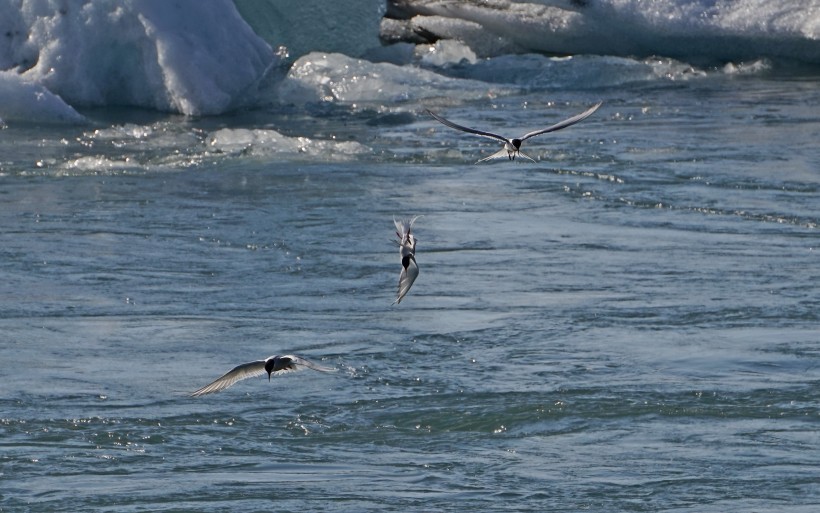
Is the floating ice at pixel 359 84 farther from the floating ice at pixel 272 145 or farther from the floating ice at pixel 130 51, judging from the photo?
the floating ice at pixel 272 145

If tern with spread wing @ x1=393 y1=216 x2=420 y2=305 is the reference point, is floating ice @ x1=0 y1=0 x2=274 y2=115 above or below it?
above

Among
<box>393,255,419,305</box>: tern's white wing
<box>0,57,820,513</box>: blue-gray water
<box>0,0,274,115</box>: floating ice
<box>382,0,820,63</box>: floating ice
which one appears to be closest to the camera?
<box>393,255,419,305</box>: tern's white wing

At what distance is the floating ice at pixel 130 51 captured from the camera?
42.2 feet

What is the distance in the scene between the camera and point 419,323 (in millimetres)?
7004

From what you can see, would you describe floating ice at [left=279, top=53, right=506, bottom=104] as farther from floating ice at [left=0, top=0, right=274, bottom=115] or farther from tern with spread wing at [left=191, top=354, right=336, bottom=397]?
tern with spread wing at [left=191, top=354, right=336, bottom=397]

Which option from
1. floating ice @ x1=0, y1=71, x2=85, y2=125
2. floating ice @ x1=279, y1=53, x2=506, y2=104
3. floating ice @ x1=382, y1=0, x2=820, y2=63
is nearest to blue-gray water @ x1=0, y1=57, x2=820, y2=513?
floating ice @ x1=0, y1=71, x2=85, y2=125

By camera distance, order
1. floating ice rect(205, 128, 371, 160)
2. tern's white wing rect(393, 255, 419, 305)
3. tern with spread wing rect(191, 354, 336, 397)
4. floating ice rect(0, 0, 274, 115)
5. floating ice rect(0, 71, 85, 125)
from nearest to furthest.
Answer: tern with spread wing rect(191, 354, 336, 397) < tern's white wing rect(393, 255, 419, 305) < floating ice rect(205, 128, 371, 160) < floating ice rect(0, 71, 85, 125) < floating ice rect(0, 0, 274, 115)

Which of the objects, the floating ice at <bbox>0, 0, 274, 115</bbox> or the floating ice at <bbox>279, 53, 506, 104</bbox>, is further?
the floating ice at <bbox>279, 53, 506, 104</bbox>

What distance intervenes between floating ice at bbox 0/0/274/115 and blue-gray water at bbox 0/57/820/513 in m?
1.33

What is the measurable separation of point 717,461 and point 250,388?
6.37 feet

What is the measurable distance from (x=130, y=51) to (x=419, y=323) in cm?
680

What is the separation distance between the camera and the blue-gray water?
5.15m

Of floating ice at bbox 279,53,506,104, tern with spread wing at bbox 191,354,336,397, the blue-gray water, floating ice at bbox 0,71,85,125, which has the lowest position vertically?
the blue-gray water

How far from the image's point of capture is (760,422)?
5617 mm
